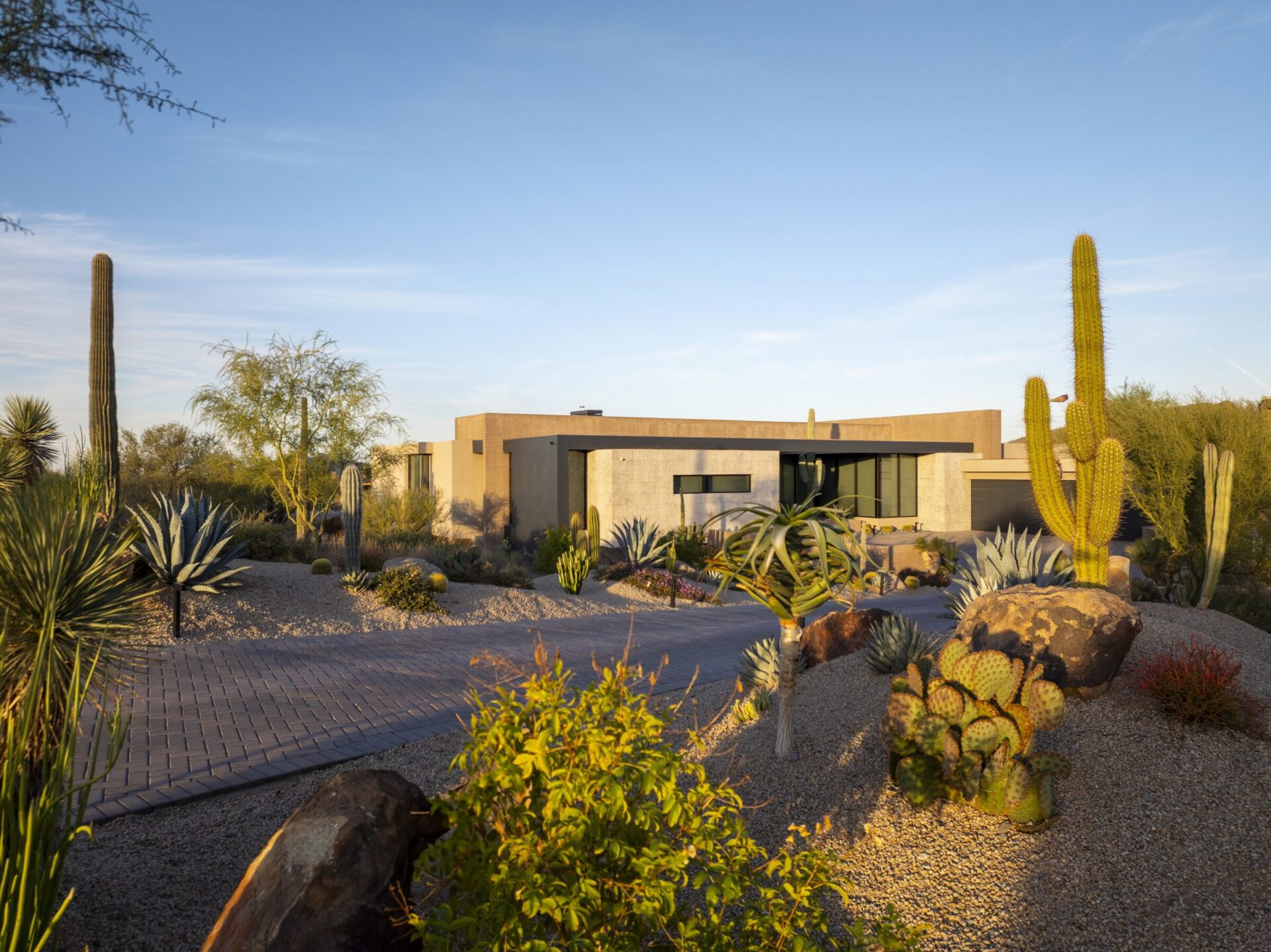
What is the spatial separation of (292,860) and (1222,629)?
1076 centimetres

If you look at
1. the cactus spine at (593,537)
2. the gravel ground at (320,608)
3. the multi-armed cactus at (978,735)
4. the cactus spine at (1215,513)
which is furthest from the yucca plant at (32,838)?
the cactus spine at (593,537)

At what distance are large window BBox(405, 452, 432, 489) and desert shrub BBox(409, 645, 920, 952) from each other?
32.3m

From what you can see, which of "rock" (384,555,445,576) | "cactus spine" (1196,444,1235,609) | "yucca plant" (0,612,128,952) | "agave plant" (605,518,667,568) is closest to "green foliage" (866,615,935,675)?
"yucca plant" (0,612,128,952)

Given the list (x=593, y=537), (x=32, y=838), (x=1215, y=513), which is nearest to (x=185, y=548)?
(x=32, y=838)

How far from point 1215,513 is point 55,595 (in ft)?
43.5

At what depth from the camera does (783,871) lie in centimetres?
308

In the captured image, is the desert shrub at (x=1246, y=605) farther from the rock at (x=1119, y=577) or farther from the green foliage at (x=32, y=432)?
the green foliage at (x=32, y=432)

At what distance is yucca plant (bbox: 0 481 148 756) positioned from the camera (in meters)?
4.41

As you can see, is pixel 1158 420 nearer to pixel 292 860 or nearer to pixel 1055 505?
pixel 1055 505

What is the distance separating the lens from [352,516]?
15.2m

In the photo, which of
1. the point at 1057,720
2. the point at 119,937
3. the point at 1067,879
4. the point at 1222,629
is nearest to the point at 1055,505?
the point at 1222,629

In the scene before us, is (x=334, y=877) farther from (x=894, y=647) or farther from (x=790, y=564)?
(x=894, y=647)

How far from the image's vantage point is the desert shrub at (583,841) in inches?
106

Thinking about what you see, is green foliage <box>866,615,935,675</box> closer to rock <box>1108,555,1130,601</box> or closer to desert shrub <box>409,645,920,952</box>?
desert shrub <box>409,645,920,952</box>
